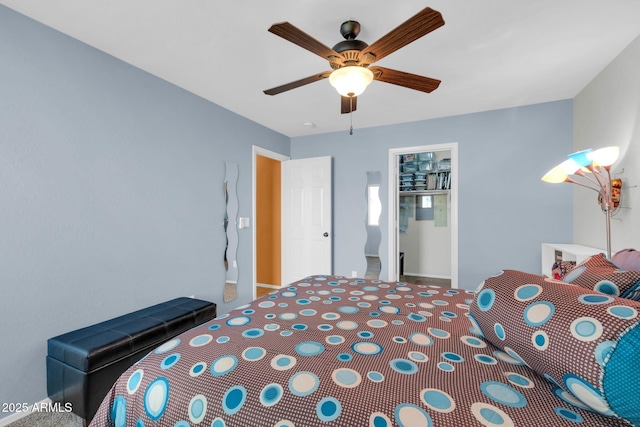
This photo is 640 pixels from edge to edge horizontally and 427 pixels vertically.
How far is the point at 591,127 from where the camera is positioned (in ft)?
8.68

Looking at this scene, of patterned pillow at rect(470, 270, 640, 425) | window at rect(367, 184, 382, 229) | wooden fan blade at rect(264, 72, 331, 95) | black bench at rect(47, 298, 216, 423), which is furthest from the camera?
window at rect(367, 184, 382, 229)

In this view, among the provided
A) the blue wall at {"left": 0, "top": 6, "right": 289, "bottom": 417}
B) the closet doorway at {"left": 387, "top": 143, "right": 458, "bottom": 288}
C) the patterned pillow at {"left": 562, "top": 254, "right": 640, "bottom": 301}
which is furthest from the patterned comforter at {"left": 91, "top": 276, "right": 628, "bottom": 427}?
the closet doorway at {"left": 387, "top": 143, "right": 458, "bottom": 288}

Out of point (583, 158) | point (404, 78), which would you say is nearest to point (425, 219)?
point (583, 158)

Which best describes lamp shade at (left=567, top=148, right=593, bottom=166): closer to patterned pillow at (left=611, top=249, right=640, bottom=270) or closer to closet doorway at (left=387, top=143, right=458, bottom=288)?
patterned pillow at (left=611, top=249, right=640, bottom=270)

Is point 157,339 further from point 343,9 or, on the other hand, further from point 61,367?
point 343,9

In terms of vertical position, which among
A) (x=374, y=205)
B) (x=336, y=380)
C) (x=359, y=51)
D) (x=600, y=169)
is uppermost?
(x=359, y=51)

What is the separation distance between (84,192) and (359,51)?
2121 millimetres

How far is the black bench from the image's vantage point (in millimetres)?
1674

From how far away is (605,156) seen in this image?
1.89 m

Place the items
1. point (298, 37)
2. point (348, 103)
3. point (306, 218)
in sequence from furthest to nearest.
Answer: point (306, 218)
point (348, 103)
point (298, 37)

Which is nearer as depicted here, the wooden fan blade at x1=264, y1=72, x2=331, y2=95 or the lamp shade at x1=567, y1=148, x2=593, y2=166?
the wooden fan blade at x1=264, y1=72, x2=331, y2=95

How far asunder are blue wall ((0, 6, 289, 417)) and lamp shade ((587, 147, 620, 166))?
3309 mm

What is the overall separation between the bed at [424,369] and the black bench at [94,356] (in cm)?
82

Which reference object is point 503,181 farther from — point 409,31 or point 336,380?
point 336,380
